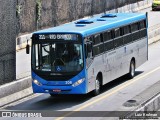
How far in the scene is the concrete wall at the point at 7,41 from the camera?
2089cm

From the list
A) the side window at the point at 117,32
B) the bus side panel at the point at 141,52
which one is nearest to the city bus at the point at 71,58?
the side window at the point at 117,32

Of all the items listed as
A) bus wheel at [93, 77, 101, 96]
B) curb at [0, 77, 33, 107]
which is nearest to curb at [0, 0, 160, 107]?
curb at [0, 77, 33, 107]

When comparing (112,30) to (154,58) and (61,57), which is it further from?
(154,58)

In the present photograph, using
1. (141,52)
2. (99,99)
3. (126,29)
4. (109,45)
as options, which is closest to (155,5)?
(141,52)

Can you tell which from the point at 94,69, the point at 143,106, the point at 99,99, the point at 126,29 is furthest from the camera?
the point at 126,29

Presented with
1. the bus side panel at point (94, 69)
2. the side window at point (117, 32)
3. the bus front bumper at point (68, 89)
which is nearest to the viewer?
the bus front bumper at point (68, 89)

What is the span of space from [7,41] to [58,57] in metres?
2.59

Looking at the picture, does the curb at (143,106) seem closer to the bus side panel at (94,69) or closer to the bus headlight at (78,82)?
the bus headlight at (78,82)

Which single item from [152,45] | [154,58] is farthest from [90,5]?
[154,58]

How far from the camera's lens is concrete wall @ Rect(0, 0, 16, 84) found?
20.9m

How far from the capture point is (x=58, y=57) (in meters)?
19.8

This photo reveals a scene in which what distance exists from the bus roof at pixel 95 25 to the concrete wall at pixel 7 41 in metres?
1.59

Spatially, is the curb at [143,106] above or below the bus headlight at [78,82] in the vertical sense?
above

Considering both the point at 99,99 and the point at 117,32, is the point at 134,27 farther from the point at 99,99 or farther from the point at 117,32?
the point at 99,99
